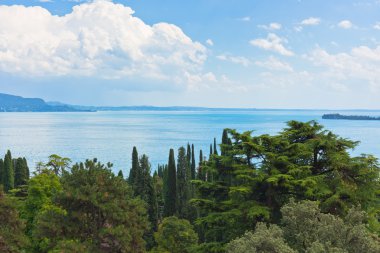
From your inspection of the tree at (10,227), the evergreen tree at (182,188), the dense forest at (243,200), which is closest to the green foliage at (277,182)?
the dense forest at (243,200)

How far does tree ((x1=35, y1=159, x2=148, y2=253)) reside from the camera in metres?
15.4

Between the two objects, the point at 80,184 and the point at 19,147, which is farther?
the point at 19,147

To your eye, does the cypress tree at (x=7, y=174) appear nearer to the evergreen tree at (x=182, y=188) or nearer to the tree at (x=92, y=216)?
the evergreen tree at (x=182, y=188)

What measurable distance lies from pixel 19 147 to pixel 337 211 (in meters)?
144

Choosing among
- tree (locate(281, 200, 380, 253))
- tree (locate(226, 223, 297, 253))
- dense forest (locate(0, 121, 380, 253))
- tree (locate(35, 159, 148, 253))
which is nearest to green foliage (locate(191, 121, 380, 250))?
dense forest (locate(0, 121, 380, 253))

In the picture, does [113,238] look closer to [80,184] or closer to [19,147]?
[80,184]

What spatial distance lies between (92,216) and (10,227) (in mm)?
4408

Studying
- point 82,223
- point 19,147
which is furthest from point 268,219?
point 19,147

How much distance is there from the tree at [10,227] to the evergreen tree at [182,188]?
3153 centimetres

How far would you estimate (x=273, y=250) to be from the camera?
1043 cm

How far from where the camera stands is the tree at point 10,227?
16688 millimetres

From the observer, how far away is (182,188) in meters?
57.7

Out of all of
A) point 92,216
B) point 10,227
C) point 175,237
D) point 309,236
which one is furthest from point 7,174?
point 309,236

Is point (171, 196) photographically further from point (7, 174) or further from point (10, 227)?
point (10, 227)
